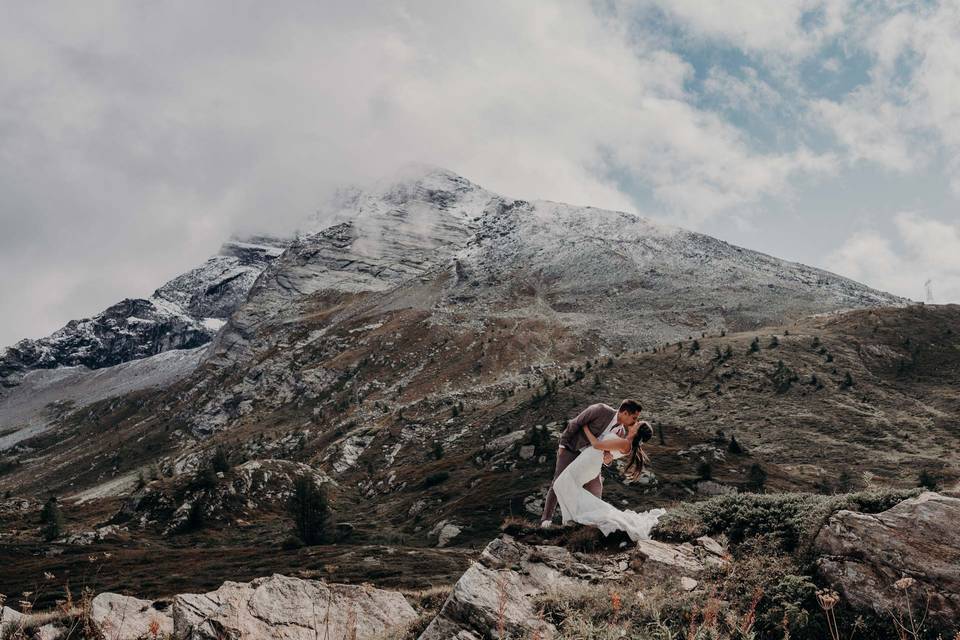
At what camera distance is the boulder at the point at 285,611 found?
24.2 feet

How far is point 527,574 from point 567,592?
3.00ft

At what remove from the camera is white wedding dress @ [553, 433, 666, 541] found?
8453 millimetres

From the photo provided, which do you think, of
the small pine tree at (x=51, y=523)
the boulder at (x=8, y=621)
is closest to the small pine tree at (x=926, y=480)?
the boulder at (x=8, y=621)

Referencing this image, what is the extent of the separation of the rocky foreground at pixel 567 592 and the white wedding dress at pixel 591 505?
22 centimetres

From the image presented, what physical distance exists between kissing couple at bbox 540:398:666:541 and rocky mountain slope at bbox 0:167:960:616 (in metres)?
11.1

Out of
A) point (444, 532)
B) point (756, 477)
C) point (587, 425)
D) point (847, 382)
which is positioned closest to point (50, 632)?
point (587, 425)

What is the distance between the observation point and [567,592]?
6637mm

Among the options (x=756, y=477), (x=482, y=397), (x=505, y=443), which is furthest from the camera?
(x=482, y=397)

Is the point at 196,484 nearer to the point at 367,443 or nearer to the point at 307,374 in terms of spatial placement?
the point at 367,443

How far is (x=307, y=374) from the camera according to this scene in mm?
111250

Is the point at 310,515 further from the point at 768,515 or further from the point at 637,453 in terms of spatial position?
the point at 768,515

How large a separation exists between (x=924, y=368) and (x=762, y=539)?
202 ft

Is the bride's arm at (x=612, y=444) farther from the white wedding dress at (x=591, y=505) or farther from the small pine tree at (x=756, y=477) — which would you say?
the small pine tree at (x=756, y=477)

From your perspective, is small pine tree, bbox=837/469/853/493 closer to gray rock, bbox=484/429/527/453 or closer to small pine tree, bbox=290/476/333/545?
gray rock, bbox=484/429/527/453
